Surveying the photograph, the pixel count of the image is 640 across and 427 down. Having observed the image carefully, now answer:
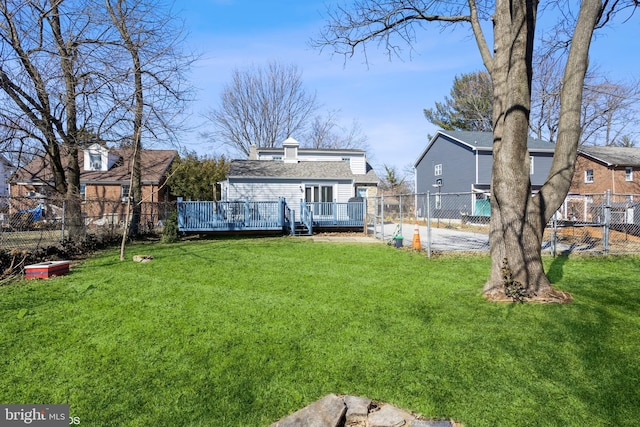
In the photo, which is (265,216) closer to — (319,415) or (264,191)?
(264,191)

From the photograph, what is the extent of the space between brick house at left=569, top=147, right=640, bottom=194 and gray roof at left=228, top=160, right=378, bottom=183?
17.7 metres

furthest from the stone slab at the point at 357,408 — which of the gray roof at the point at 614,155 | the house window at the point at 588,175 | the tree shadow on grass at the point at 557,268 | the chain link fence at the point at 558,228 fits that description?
the house window at the point at 588,175

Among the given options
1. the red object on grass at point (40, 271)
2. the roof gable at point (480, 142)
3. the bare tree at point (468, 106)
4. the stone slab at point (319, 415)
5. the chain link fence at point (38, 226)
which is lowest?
the stone slab at point (319, 415)

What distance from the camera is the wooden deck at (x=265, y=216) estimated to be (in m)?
14.5

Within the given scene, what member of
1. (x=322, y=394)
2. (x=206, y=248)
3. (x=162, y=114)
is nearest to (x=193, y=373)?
(x=322, y=394)

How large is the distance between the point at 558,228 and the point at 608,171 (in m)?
17.6

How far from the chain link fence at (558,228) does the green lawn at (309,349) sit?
372 centimetres

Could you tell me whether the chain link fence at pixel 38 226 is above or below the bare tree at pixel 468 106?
below

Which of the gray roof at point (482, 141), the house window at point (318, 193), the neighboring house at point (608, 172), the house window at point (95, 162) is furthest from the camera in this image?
the neighboring house at point (608, 172)

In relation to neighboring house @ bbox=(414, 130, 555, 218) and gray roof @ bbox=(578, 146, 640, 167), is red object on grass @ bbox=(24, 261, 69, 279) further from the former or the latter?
gray roof @ bbox=(578, 146, 640, 167)

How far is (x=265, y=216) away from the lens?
15.1 metres

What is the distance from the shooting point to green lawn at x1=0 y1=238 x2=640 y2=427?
2.74 m

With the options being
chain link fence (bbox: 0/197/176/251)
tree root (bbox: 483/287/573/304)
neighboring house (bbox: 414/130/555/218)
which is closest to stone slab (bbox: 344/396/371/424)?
tree root (bbox: 483/287/573/304)

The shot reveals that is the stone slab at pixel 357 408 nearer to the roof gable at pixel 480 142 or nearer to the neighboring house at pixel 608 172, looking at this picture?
the roof gable at pixel 480 142
